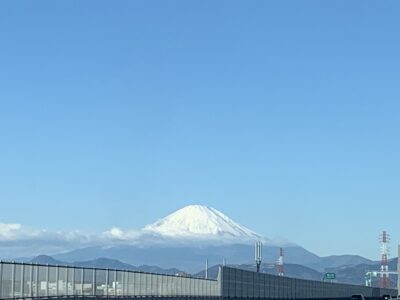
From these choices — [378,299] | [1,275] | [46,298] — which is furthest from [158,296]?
[378,299]

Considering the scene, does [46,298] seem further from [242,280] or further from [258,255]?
[258,255]

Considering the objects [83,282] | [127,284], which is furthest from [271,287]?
[83,282]

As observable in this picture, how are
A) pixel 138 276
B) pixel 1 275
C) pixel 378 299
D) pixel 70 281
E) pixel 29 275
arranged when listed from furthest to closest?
pixel 378 299 < pixel 138 276 < pixel 70 281 < pixel 29 275 < pixel 1 275

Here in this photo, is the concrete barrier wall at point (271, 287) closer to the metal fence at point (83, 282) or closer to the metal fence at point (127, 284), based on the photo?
Answer: the metal fence at point (127, 284)

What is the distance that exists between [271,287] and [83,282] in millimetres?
47046

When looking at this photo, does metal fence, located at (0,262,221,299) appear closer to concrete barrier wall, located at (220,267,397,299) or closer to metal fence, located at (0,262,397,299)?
metal fence, located at (0,262,397,299)

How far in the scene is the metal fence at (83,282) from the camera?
3934 cm

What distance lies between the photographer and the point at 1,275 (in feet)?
124

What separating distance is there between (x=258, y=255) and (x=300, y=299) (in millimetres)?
13623

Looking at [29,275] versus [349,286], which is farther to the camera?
[349,286]

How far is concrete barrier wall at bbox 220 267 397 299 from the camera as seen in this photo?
76.4 metres

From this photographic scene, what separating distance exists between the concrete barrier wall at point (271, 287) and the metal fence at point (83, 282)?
5.48m

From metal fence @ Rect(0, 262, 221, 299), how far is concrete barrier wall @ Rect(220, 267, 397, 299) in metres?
5.48

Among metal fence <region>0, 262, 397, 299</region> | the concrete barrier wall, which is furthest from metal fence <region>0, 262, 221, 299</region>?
the concrete barrier wall
